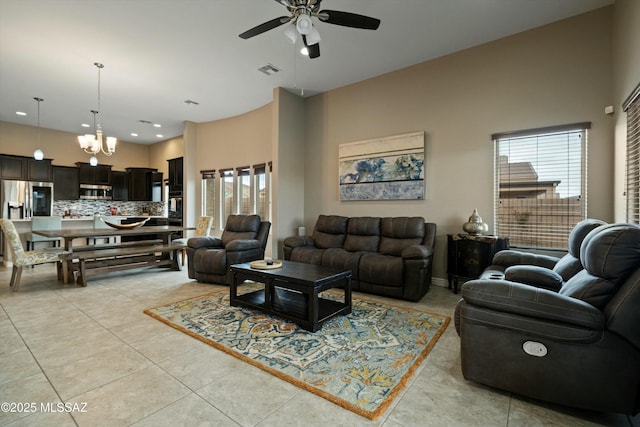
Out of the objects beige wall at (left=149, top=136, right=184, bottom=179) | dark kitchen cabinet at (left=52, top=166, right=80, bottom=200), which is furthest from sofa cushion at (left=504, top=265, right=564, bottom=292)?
dark kitchen cabinet at (left=52, top=166, right=80, bottom=200)

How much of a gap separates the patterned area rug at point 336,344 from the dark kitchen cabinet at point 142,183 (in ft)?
23.1

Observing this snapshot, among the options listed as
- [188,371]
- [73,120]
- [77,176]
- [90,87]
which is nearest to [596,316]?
[188,371]

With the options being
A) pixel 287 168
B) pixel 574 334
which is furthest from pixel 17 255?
pixel 574 334

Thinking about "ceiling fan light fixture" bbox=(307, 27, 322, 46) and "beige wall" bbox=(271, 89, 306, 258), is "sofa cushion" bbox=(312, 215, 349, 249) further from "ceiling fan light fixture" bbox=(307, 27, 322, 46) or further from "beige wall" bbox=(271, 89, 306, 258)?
"ceiling fan light fixture" bbox=(307, 27, 322, 46)

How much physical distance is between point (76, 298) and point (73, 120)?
5.51 m

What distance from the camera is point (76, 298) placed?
3.74 m

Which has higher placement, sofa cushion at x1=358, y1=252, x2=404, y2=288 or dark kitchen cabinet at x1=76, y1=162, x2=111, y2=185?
dark kitchen cabinet at x1=76, y1=162, x2=111, y2=185

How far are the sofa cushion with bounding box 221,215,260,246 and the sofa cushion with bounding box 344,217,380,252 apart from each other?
1591 millimetres

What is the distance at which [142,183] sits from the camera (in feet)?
Result: 29.8

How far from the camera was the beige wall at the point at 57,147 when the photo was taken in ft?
23.1

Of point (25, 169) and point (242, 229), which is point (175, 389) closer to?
point (242, 229)

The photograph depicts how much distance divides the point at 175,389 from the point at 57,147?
9005 millimetres

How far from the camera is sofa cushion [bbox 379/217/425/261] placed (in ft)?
13.5

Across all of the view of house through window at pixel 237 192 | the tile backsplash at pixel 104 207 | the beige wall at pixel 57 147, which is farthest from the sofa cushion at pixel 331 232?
the beige wall at pixel 57 147
